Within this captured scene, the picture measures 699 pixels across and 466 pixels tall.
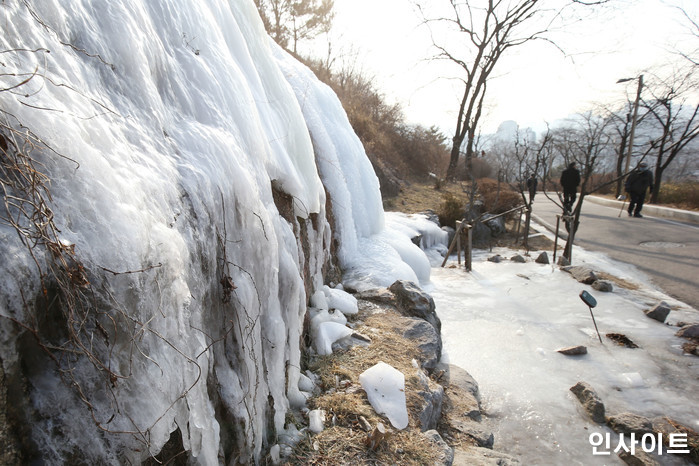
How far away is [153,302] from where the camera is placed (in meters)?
1.27

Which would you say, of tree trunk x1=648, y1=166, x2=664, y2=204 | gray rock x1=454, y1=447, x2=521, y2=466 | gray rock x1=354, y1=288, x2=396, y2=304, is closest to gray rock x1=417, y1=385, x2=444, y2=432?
gray rock x1=454, y1=447, x2=521, y2=466

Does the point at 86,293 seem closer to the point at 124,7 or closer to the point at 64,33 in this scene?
the point at 64,33

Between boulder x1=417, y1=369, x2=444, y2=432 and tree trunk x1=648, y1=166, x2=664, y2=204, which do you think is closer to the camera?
boulder x1=417, y1=369, x2=444, y2=432

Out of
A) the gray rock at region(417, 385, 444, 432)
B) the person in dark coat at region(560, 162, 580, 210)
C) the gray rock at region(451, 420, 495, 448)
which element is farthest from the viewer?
the person in dark coat at region(560, 162, 580, 210)

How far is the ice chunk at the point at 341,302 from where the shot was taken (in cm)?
378

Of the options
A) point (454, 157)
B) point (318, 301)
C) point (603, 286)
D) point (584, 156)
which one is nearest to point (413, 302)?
point (318, 301)

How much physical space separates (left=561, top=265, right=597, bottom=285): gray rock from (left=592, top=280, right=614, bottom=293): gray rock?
0.16 metres

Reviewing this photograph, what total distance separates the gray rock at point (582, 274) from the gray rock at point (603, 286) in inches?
6.5

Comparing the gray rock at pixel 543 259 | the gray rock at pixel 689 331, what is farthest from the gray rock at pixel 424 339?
the gray rock at pixel 543 259

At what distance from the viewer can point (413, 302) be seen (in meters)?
4.21

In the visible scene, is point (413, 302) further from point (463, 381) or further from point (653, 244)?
point (653, 244)

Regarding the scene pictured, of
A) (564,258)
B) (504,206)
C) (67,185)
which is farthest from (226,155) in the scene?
(504,206)

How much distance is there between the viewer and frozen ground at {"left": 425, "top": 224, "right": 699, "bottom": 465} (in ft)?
11.2

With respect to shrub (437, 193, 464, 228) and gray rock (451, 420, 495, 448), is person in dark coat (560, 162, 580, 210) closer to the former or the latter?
shrub (437, 193, 464, 228)
